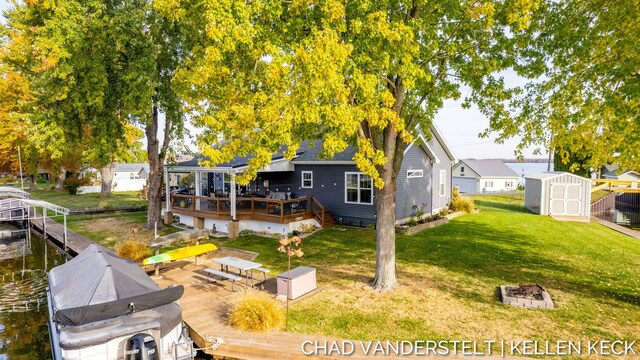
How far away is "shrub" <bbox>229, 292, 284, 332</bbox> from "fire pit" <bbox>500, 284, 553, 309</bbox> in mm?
6209

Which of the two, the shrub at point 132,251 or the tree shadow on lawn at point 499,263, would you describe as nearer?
the tree shadow on lawn at point 499,263

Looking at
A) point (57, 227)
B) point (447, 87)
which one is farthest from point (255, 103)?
point (57, 227)

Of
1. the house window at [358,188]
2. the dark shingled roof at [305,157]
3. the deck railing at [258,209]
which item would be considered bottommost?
the deck railing at [258,209]

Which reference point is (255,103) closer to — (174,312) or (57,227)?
(174,312)

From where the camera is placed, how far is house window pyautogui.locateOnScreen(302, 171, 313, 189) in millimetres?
20891

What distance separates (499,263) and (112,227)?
70.8ft

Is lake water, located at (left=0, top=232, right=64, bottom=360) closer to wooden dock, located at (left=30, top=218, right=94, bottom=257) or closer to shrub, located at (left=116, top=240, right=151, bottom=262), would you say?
shrub, located at (left=116, top=240, right=151, bottom=262)

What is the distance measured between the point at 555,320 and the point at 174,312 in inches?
349

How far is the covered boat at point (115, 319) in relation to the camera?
249 inches

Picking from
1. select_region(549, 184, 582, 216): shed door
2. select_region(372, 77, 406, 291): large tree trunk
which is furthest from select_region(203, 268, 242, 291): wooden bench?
select_region(549, 184, 582, 216): shed door

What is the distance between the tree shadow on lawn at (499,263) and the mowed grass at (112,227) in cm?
1380

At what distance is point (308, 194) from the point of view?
69.1ft

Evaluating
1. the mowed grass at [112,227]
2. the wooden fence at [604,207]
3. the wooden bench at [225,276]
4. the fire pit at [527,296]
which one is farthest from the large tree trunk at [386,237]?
the wooden fence at [604,207]

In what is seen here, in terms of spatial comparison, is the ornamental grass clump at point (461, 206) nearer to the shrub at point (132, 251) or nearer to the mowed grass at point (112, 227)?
the mowed grass at point (112, 227)
